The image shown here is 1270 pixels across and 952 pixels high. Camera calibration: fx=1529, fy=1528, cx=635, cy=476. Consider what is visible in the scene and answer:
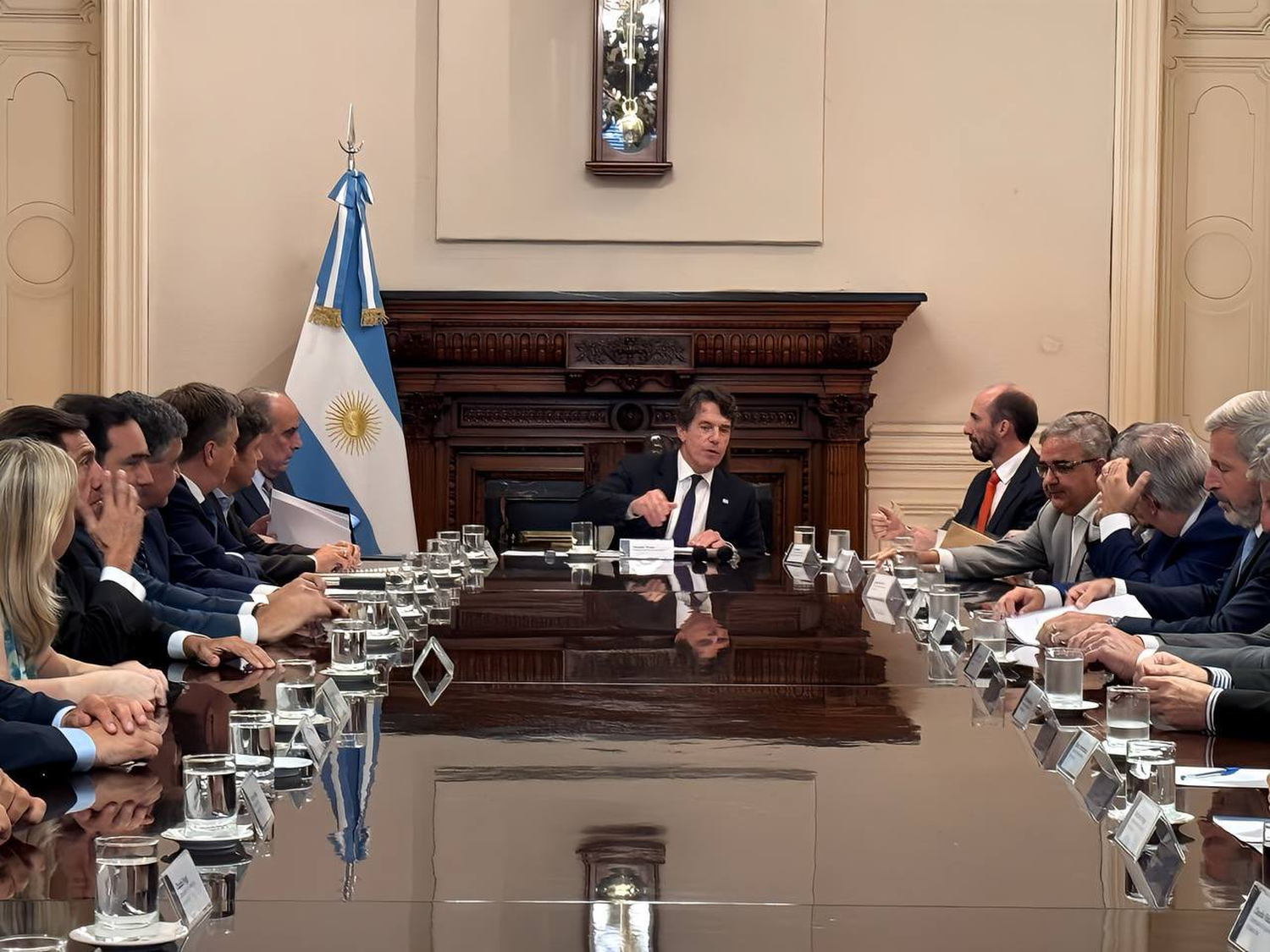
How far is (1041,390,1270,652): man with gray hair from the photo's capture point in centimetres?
326

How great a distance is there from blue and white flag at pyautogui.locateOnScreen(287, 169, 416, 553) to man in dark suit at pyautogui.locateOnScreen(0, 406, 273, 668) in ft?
11.3

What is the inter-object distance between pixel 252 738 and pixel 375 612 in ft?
3.92

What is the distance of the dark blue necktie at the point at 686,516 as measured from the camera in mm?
5934

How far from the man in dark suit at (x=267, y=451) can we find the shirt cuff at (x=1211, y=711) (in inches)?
156

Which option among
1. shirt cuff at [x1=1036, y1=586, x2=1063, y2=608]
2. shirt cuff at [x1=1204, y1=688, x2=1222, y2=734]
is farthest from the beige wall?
Answer: shirt cuff at [x1=1204, y1=688, x2=1222, y2=734]

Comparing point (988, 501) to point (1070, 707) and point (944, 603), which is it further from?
point (1070, 707)

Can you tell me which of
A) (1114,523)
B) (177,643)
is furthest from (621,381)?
(177,643)

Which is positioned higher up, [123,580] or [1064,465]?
[1064,465]

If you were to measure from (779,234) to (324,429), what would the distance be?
2321 millimetres

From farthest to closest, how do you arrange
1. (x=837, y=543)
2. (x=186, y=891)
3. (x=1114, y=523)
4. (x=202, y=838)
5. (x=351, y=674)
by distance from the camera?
(x=837, y=543) → (x=1114, y=523) → (x=351, y=674) → (x=202, y=838) → (x=186, y=891)

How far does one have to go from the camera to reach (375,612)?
3.25 m

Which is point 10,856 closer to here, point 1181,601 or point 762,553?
point 1181,601

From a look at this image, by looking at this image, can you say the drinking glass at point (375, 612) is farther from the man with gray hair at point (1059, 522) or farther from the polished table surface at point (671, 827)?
the man with gray hair at point (1059, 522)

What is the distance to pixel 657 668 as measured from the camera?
3.04 m
